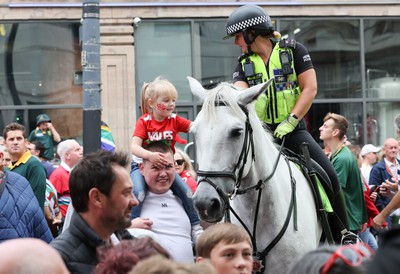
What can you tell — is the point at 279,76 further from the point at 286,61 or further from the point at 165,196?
the point at 165,196

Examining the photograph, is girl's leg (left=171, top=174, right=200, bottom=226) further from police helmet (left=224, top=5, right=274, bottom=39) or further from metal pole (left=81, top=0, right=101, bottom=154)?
metal pole (left=81, top=0, right=101, bottom=154)

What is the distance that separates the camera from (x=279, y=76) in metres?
8.37

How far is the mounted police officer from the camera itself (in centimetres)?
835

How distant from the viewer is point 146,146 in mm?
7883

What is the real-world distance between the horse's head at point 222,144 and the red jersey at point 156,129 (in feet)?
2.20

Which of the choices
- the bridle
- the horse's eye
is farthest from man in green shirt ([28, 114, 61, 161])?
the horse's eye

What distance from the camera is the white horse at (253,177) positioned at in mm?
7164

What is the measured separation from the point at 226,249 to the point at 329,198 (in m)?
3.27

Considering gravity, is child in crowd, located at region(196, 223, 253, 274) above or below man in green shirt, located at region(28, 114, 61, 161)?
below

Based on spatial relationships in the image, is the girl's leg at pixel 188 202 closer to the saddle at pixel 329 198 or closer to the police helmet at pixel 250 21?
the saddle at pixel 329 198

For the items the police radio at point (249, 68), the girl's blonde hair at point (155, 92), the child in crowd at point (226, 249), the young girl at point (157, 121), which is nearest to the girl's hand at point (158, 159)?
the young girl at point (157, 121)

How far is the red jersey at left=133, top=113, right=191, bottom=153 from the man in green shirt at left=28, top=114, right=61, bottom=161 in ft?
29.9

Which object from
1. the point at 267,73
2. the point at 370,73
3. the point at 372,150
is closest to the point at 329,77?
the point at 370,73

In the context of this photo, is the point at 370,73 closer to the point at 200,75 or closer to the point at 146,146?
the point at 200,75
